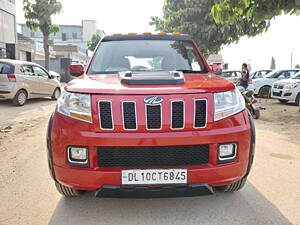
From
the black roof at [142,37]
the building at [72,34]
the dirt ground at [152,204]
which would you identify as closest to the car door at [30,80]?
the dirt ground at [152,204]

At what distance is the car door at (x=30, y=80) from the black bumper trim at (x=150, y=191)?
28.7 feet

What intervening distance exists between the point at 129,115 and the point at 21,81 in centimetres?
866

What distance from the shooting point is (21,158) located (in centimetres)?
415

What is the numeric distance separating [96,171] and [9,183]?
167 cm

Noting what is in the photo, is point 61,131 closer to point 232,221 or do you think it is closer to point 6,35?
point 232,221

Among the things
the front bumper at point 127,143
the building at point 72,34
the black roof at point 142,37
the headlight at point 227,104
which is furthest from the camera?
the building at point 72,34

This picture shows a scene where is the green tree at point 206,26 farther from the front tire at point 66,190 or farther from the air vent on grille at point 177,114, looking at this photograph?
the front tire at point 66,190

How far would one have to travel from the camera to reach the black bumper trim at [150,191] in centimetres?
216

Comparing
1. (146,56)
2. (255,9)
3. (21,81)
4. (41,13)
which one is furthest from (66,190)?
(41,13)

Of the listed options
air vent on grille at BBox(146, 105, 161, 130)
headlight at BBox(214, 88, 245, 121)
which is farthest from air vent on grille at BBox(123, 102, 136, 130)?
headlight at BBox(214, 88, 245, 121)

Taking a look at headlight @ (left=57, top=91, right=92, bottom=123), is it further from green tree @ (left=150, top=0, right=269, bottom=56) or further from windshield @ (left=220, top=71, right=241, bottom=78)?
green tree @ (left=150, top=0, right=269, bottom=56)

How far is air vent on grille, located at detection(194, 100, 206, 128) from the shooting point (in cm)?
219

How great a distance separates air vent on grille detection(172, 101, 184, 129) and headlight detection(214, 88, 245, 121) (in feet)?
0.92

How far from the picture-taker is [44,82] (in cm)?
1102
